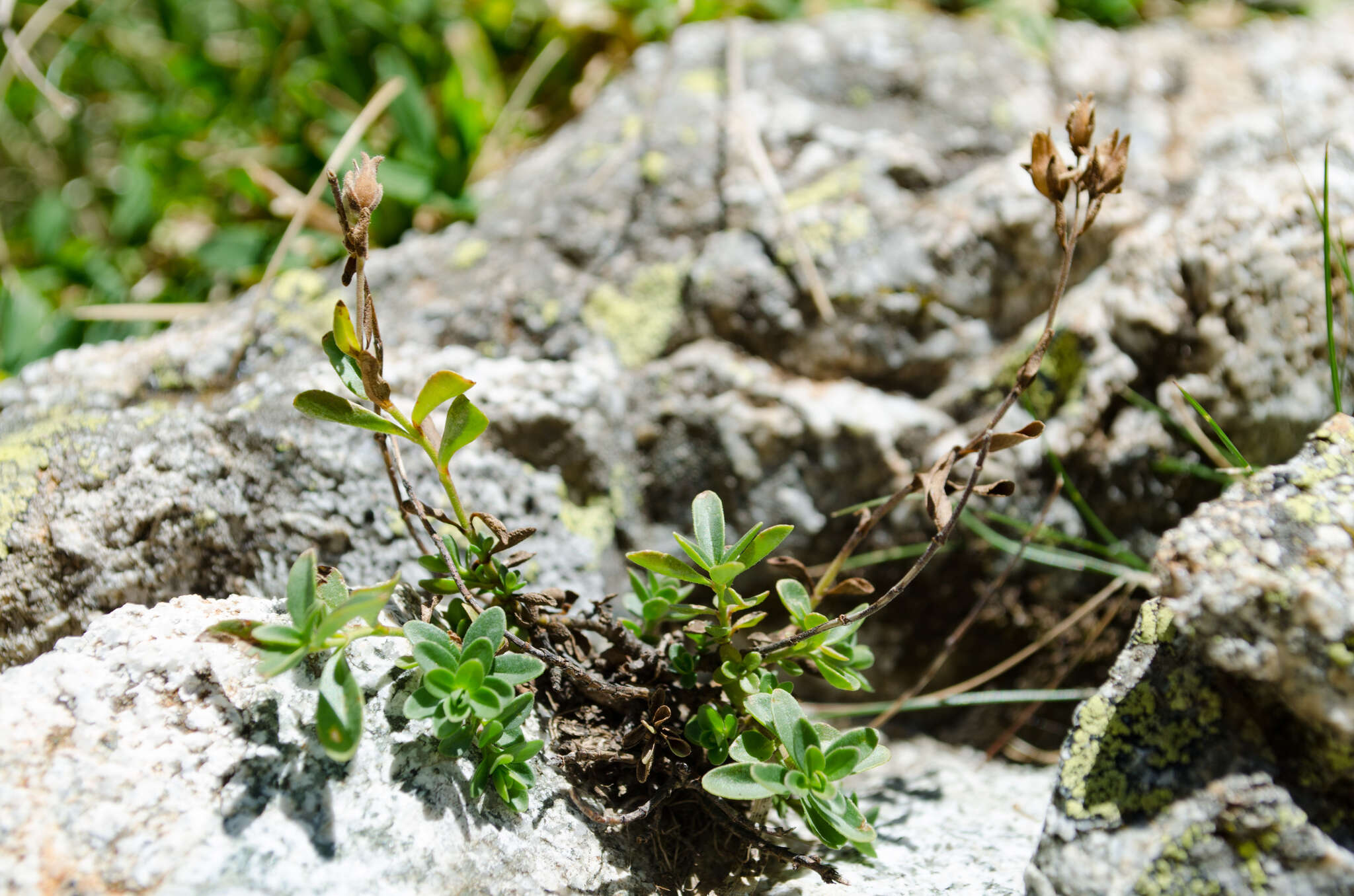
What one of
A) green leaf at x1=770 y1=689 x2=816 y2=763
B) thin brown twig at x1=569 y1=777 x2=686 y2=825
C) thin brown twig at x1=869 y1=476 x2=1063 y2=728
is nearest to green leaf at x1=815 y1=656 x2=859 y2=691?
green leaf at x1=770 y1=689 x2=816 y2=763

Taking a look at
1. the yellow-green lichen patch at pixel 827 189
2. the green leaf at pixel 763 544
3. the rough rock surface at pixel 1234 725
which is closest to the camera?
the rough rock surface at pixel 1234 725

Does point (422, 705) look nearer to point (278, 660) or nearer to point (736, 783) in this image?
point (278, 660)

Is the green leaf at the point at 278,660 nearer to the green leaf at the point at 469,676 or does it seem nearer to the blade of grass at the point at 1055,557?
the green leaf at the point at 469,676

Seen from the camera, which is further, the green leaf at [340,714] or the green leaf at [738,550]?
the green leaf at [738,550]

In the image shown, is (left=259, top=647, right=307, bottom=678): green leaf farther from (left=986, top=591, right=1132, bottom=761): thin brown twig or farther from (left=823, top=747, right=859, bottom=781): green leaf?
(left=986, top=591, right=1132, bottom=761): thin brown twig

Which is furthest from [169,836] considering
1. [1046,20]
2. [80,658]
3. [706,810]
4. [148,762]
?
[1046,20]

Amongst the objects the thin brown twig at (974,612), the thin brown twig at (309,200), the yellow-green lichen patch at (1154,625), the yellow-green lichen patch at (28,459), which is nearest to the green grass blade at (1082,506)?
the thin brown twig at (974,612)

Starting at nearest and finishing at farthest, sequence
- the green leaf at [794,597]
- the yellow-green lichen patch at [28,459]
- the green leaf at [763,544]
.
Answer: the green leaf at [763,544], the green leaf at [794,597], the yellow-green lichen patch at [28,459]
